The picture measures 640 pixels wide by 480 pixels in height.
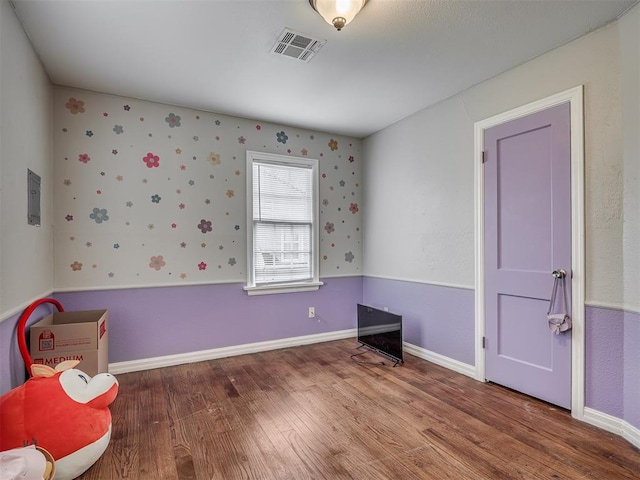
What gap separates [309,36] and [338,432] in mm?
2578

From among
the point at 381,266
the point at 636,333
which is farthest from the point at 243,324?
the point at 636,333

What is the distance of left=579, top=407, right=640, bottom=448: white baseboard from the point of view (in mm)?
1972

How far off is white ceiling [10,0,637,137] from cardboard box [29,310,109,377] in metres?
1.96

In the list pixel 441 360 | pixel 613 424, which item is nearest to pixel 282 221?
pixel 441 360

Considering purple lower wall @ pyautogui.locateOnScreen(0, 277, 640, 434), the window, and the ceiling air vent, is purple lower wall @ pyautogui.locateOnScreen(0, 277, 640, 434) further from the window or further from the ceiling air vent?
the ceiling air vent

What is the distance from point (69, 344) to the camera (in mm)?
2373

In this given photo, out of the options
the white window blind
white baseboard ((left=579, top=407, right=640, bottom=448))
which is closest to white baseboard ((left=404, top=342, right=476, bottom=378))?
white baseboard ((left=579, top=407, right=640, bottom=448))

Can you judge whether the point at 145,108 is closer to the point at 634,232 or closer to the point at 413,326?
the point at 413,326

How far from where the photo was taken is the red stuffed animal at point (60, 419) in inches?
65.5

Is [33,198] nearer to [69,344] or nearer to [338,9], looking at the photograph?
[69,344]

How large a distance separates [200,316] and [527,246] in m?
3.02

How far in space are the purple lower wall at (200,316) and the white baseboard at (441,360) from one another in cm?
94

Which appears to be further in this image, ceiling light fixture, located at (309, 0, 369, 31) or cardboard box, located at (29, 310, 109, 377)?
cardboard box, located at (29, 310, 109, 377)

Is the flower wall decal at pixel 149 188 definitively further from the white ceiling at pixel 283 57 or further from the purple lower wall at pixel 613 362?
the purple lower wall at pixel 613 362
